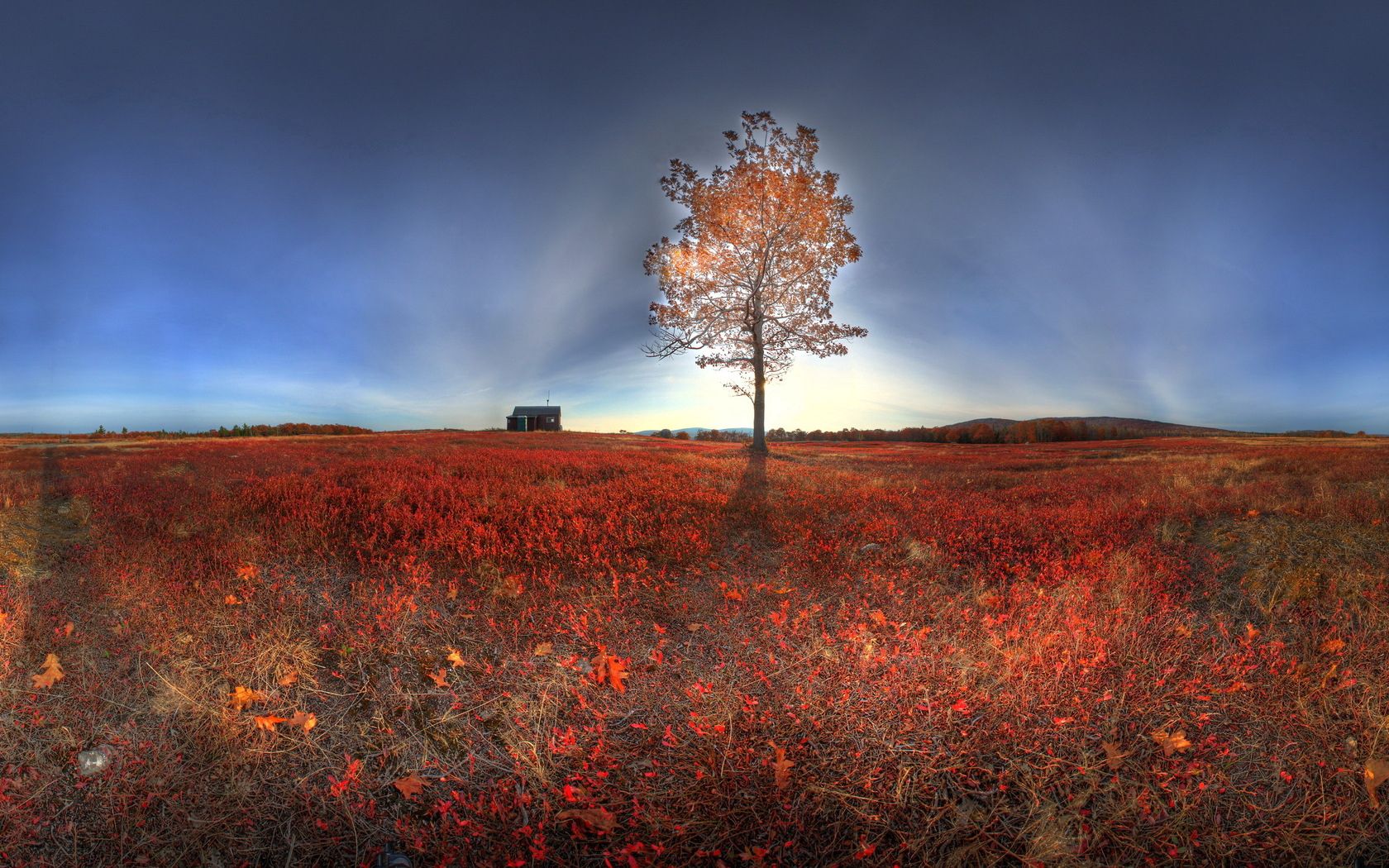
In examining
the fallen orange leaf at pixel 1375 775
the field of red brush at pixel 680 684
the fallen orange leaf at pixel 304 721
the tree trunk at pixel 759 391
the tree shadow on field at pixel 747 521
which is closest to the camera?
the field of red brush at pixel 680 684

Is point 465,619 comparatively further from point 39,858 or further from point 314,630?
point 39,858

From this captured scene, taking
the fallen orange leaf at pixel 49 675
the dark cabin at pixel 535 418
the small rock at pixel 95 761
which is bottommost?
the small rock at pixel 95 761

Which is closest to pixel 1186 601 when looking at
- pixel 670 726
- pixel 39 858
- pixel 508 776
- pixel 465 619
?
pixel 670 726

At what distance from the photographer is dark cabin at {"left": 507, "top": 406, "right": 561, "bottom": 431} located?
159 feet

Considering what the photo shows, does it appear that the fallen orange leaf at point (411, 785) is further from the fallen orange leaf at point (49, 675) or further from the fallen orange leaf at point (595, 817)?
the fallen orange leaf at point (49, 675)

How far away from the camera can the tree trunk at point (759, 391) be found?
21000mm

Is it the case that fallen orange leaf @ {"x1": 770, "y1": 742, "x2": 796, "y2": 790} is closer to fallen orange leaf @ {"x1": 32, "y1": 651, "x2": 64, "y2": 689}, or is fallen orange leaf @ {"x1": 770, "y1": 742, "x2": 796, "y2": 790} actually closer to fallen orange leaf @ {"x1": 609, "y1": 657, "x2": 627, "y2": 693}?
fallen orange leaf @ {"x1": 609, "y1": 657, "x2": 627, "y2": 693}

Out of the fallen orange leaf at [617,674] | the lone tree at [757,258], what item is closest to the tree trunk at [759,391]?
the lone tree at [757,258]

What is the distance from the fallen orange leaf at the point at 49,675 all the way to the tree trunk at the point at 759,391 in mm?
18482

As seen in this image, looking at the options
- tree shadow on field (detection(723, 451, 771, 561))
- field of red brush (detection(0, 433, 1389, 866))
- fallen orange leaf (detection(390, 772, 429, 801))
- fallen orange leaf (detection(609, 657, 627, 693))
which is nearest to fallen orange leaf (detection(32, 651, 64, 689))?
field of red brush (detection(0, 433, 1389, 866))

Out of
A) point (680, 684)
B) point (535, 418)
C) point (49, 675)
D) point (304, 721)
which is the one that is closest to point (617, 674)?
point (680, 684)

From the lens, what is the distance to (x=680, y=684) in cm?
→ 401

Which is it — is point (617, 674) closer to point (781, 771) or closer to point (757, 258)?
point (781, 771)

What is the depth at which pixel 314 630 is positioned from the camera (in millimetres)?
4840
